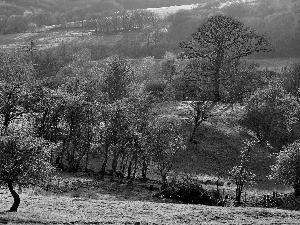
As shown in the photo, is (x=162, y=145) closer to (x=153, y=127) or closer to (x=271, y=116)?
(x=153, y=127)

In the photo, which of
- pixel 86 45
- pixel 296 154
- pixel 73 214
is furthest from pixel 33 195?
pixel 86 45

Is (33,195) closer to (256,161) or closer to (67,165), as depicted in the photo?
(67,165)

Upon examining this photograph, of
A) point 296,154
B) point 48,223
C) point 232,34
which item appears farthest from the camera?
point 232,34

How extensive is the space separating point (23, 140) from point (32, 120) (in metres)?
30.6

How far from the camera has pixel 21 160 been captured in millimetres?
28328

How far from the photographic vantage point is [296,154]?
49.4m

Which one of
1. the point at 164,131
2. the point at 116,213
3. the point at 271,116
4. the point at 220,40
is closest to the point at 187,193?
the point at 164,131

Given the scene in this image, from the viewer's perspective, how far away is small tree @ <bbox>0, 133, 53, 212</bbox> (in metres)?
28.1

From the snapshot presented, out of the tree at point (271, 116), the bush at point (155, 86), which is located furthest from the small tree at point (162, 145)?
the bush at point (155, 86)

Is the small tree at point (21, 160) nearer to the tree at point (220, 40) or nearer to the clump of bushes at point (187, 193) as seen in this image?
the clump of bushes at point (187, 193)

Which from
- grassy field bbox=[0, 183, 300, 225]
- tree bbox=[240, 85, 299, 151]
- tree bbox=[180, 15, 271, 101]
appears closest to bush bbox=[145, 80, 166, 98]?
tree bbox=[180, 15, 271, 101]

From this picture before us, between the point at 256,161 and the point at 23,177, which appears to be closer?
the point at 23,177

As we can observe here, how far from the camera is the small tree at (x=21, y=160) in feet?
92.2

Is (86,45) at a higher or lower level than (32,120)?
higher
